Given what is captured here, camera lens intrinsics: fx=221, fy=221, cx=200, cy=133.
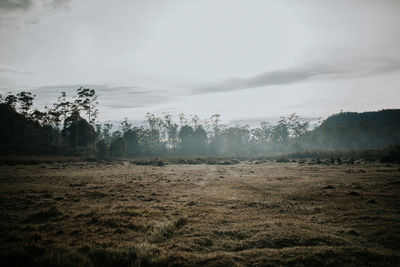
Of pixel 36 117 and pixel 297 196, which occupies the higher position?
pixel 36 117

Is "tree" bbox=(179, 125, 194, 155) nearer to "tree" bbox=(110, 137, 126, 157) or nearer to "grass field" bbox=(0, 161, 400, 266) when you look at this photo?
"tree" bbox=(110, 137, 126, 157)

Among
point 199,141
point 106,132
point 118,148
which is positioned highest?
point 106,132

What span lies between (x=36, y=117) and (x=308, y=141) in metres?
160

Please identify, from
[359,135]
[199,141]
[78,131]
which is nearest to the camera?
[78,131]

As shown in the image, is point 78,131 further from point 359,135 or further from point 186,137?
point 359,135

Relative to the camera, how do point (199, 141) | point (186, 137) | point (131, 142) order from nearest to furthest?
point (131, 142)
point (186, 137)
point (199, 141)

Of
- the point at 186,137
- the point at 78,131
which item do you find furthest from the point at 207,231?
the point at 186,137

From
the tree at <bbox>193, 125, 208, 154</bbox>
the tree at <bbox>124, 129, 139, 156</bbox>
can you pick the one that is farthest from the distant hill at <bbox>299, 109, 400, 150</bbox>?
the tree at <bbox>124, 129, 139, 156</bbox>

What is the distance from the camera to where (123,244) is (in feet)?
32.5

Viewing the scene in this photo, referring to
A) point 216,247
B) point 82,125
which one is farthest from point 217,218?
point 82,125

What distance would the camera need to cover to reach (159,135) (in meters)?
134

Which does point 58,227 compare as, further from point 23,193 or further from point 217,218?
point 23,193

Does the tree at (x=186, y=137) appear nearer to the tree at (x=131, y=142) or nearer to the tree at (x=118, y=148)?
the tree at (x=131, y=142)

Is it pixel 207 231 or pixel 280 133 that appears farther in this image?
pixel 280 133
